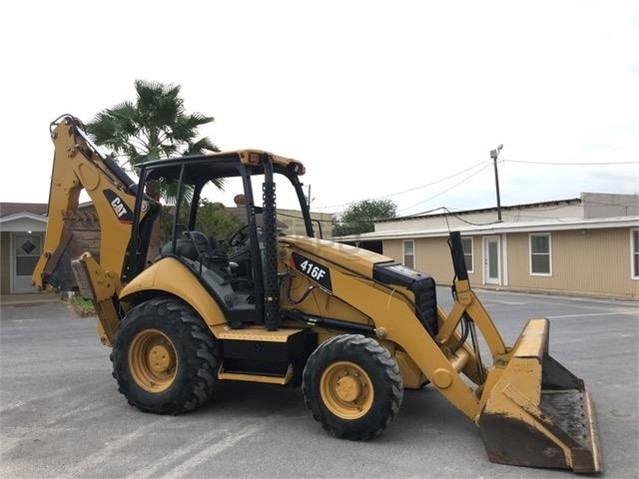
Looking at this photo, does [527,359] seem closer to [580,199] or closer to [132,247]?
[132,247]

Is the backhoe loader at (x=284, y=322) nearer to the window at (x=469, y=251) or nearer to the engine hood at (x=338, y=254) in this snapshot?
the engine hood at (x=338, y=254)

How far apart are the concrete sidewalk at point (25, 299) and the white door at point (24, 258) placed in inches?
7.7

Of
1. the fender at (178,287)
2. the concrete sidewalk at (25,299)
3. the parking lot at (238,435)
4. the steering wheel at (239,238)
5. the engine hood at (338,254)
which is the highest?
the steering wheel at (239,238)

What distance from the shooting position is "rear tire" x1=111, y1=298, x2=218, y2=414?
557 cm

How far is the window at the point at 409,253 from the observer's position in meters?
28.0

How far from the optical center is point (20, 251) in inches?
754

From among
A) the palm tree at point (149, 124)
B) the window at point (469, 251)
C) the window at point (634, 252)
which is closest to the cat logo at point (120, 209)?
the palm tree at point (149, 124)

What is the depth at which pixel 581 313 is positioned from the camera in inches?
566

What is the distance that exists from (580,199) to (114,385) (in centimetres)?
2294

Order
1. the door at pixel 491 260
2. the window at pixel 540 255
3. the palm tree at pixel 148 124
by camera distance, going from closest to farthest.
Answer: the palm tree at pixel 148 124
the window at pixel 540 255
the door at pixel 491 260

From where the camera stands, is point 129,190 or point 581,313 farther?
point 581,313

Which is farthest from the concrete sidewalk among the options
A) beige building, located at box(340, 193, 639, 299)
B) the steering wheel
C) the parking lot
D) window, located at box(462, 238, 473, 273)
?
window, located at box(462, 238, 473, 273)

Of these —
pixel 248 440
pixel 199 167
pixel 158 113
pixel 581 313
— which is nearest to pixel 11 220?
pixel 158 113

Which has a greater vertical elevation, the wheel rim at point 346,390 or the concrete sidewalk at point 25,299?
the wheel rim at point 346,390
